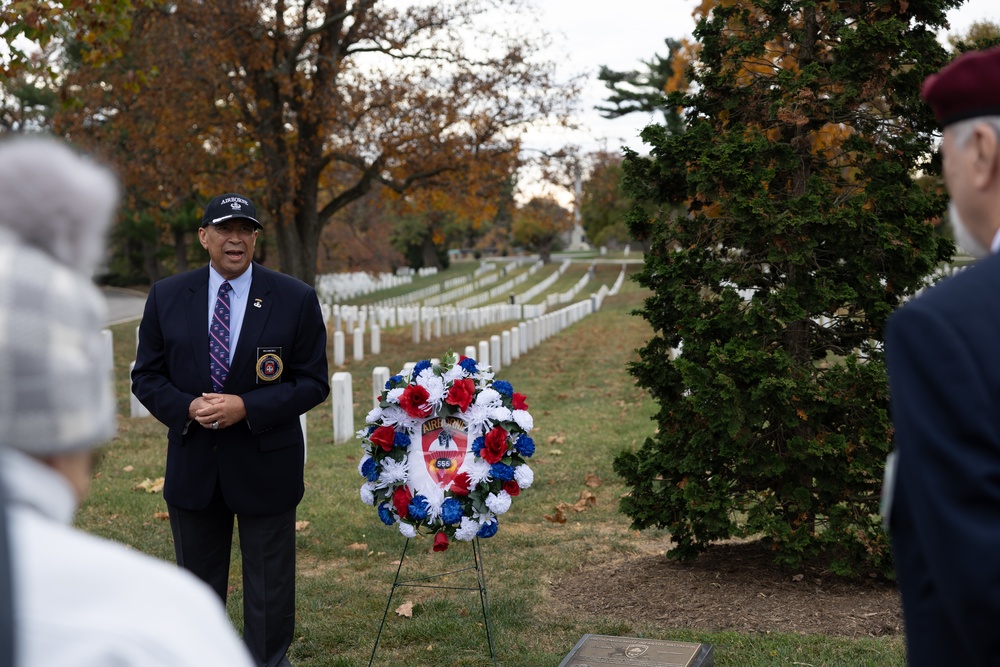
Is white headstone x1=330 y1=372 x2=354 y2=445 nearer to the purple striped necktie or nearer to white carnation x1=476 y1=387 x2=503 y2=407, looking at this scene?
white carnation x1=476 y1=387 x2=503 y2=407

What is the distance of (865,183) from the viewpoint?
651 cm

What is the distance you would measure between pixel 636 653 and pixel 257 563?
1966 mm

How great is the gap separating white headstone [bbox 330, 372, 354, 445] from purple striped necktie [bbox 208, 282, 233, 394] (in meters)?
7.51

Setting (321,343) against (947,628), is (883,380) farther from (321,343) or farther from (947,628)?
(947,628)

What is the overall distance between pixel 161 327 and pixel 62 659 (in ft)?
13.2

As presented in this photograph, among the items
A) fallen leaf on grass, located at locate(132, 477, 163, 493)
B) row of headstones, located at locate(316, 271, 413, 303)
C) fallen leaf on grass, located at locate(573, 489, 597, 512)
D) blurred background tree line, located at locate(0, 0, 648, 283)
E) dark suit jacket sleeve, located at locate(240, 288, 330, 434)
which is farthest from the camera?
row of headstones, located at locate(316, 271, 413, 303)

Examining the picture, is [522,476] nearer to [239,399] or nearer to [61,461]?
[239,399]

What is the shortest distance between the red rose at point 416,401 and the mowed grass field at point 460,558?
148 centimetres

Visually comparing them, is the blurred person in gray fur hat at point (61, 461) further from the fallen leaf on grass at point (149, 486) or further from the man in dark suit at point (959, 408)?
the fallen leaf on grass at point (149, 486)

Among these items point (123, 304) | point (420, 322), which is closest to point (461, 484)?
point (420, 322)

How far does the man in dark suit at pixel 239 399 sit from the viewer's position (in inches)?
197

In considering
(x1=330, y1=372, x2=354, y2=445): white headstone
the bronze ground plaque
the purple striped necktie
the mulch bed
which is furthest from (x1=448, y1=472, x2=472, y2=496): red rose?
(x1=330, y1=372, x2=354, y2=445): white headstone

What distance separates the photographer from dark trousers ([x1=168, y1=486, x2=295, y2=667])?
198 inches

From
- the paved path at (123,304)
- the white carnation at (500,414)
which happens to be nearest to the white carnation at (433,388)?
Answer: the white carnation at (500,414)
